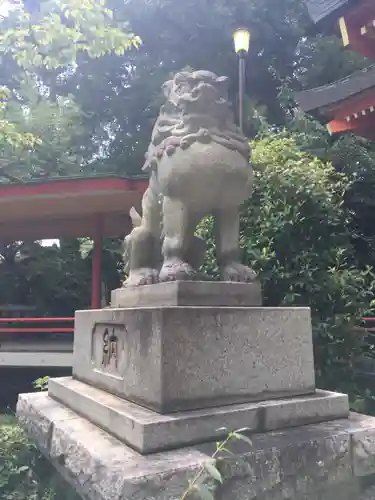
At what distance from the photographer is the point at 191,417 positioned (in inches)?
78.1

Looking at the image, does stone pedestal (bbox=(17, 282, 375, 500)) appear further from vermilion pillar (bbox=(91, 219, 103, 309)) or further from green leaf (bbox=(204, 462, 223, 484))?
vermilion pillar (bbox=(91, 219, 103, 309))

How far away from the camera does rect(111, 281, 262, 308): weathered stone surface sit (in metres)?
2.25

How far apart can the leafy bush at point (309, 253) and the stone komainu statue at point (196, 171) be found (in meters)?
2.11

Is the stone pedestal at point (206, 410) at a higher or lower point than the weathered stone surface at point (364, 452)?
higher

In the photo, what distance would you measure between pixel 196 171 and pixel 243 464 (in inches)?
56.6

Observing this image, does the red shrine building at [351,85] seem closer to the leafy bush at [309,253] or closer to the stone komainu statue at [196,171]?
the leafy bush at [309,253]

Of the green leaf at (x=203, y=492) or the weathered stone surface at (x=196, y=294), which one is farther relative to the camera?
the weathered stone surface at (x=196, y=294)

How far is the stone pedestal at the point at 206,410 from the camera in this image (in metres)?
1.86

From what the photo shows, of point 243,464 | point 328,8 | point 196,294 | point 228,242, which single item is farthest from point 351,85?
point 243,464

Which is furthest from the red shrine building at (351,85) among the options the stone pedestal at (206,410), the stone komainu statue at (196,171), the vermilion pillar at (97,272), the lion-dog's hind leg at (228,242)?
the vermilion pillar at (97,272)

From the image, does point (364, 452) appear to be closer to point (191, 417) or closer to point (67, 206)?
point (191, 417)

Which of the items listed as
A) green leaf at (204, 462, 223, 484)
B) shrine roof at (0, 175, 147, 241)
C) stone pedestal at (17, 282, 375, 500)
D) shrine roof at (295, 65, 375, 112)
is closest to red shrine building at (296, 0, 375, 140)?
shrine roof at (295, 65, 375, 112)

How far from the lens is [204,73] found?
99.1 inches

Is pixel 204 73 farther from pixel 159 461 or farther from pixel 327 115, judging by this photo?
pixel 327 115
